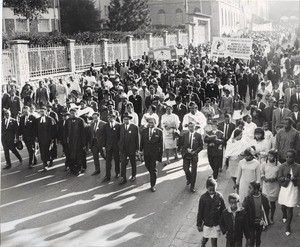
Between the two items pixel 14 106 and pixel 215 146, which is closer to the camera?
pixel 215 146

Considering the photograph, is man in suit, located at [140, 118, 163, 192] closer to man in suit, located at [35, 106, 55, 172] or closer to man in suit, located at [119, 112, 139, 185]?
man in suit, located at [119, 112, 139, 185]

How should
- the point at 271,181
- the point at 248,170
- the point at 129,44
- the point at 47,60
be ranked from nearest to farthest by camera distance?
the point at 248,170 < the point at 271,181 < the point at 47,60 < the point at 129,44

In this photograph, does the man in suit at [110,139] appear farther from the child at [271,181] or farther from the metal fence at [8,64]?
the metal fence at [8,64]

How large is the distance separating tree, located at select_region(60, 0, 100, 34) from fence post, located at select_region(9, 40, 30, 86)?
1076 inches

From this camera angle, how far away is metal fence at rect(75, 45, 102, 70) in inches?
987

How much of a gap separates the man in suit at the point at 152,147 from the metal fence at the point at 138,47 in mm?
22612

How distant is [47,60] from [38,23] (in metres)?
22.1

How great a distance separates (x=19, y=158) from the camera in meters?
12.1

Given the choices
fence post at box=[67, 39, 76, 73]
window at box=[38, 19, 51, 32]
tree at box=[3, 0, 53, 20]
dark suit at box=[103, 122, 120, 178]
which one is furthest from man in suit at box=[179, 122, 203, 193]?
window at box=[38, 19, 51, 32]

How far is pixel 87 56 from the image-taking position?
26.2 m

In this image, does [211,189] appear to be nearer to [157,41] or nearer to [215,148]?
[215,148]

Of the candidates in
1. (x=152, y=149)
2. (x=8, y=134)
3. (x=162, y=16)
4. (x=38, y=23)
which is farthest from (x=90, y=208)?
(x=162, y=16)

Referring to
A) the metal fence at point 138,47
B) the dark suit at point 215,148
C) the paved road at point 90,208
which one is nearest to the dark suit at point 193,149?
the dark suit at point 215,148

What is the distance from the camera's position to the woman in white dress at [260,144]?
29.3 feet
